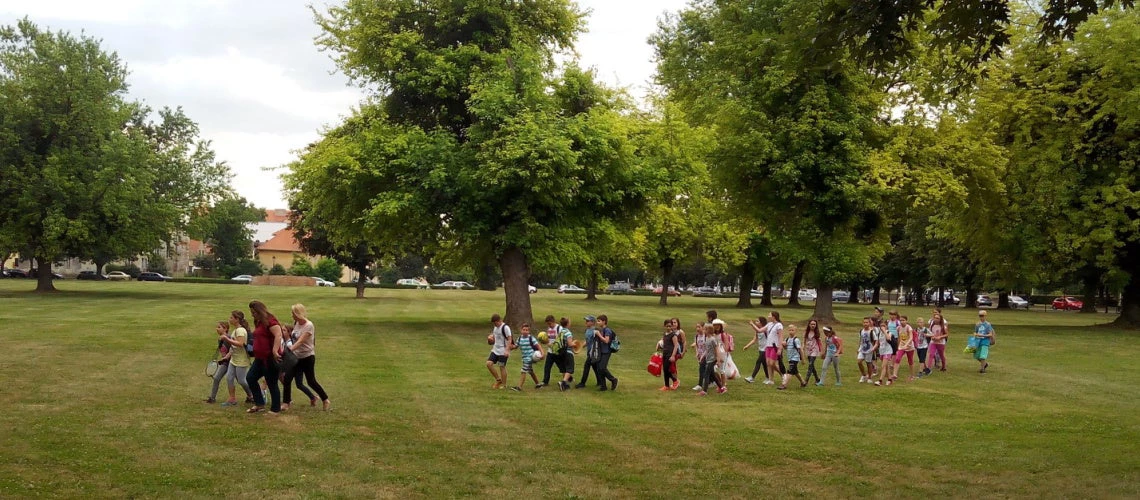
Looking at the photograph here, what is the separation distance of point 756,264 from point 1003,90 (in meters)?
27.2

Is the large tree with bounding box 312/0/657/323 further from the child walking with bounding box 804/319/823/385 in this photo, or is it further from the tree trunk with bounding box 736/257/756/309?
the tree trunk with bounding box 736/257/756/309

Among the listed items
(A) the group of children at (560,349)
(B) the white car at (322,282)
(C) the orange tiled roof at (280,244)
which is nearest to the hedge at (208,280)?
(B) the white car at (322,282)

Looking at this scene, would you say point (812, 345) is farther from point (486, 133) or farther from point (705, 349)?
point (486, 133)

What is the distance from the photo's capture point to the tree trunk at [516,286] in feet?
112

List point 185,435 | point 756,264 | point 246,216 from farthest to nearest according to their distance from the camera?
1. point 246,216
2. point 756,264
3. point 185,435

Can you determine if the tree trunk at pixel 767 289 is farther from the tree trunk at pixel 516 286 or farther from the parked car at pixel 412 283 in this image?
the parked car at pixel 412 283

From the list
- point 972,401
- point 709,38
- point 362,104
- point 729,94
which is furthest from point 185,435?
point 709,38

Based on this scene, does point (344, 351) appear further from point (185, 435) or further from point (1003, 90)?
point (1003, 90)

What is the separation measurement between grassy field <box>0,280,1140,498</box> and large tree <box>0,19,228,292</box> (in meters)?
28.5

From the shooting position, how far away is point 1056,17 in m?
11.1

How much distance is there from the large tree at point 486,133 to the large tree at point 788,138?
6.61m

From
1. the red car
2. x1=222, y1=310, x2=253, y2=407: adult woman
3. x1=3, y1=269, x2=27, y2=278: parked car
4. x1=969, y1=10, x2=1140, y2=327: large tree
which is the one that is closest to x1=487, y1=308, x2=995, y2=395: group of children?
x1=222, y1=310, x2=253, y2=407: adult woman

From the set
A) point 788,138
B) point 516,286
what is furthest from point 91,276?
point 788,138

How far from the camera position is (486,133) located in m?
31.6
